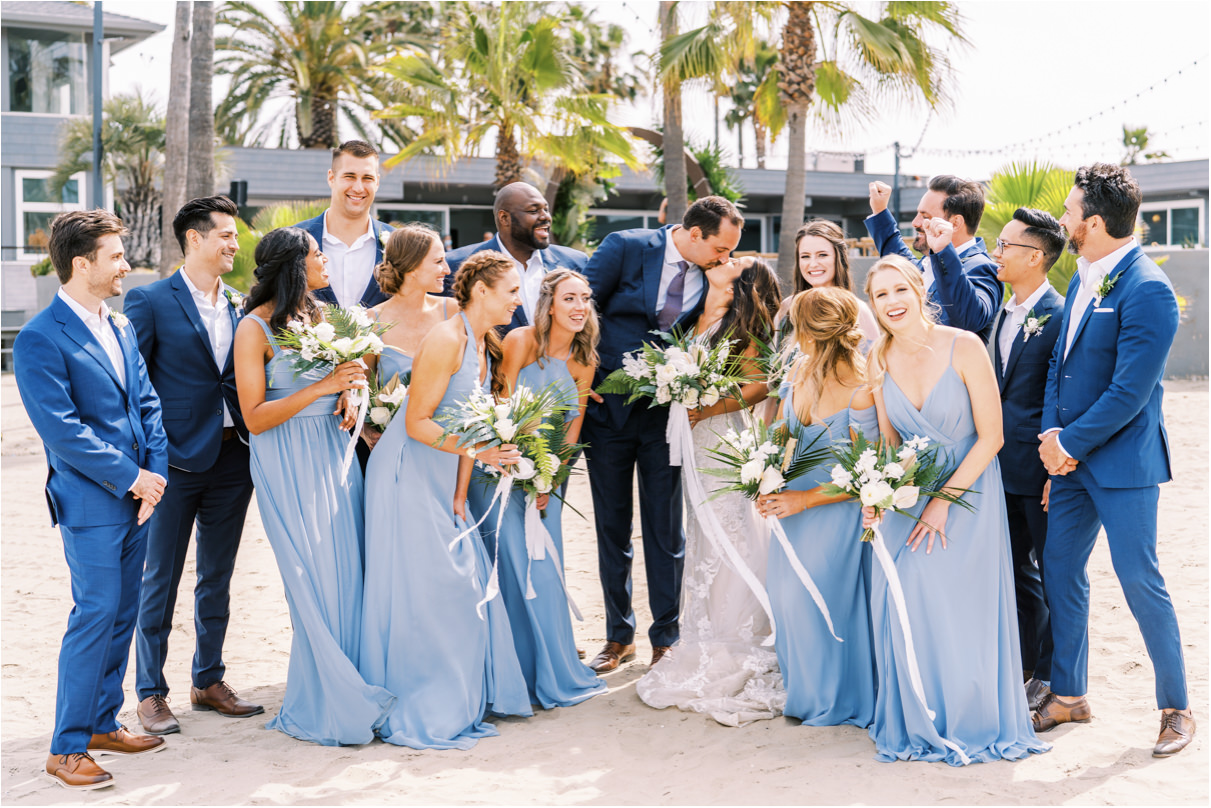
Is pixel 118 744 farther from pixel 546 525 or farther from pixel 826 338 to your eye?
pixel 826 338

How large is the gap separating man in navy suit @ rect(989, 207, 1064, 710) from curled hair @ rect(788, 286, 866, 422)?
82cm

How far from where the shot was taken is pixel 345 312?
16.3ft

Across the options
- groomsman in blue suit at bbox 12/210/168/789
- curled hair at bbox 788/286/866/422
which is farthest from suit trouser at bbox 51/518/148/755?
curled hair at bbox 788/286/866/422

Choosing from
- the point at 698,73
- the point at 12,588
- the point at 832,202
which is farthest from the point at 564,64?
the point at 832,202

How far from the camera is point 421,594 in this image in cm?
486

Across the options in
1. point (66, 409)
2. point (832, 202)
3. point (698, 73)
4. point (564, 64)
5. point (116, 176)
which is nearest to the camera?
point (66, 409)

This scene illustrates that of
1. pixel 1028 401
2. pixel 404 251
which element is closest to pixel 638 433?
pixel 404 251

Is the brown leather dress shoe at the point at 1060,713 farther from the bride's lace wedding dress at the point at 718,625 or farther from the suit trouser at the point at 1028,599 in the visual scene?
the bride's lace wedding dress at the point at 718,625

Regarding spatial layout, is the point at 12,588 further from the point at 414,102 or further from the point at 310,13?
the point at 310,13

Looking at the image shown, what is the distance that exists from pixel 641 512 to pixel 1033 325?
2.27 meters

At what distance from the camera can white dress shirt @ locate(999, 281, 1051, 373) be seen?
5074 mm

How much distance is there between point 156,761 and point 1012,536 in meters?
4.24

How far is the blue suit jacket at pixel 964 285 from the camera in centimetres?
505

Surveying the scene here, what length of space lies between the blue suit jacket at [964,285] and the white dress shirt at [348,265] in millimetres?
2692
